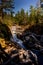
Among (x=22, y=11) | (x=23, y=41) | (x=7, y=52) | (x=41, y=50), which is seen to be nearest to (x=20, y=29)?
(x=23, y=41)

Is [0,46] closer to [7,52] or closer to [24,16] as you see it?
[7,52]

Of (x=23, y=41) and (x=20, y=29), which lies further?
(x=20, y=29)

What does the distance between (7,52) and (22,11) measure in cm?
1459

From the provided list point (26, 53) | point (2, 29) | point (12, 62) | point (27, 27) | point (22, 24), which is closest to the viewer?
point (12, 62)

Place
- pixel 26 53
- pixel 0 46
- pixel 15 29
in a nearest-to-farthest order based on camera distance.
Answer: pixel 26 53
pixel 0 46
pixel 15 29

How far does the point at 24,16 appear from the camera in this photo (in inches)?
979

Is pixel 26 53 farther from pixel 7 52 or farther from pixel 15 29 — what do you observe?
pixel 15 29

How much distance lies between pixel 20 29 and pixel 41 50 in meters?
7.50

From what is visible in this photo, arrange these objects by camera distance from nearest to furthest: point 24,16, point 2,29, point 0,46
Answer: point 0,46
point 2,29
point 24,16

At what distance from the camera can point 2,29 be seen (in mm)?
16156

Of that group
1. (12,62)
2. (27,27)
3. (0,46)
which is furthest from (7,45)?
(27,27)

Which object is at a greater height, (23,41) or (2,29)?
(2,29)

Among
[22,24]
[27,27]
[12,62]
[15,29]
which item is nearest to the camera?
[12,62]

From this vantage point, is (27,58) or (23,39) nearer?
(27,58)
